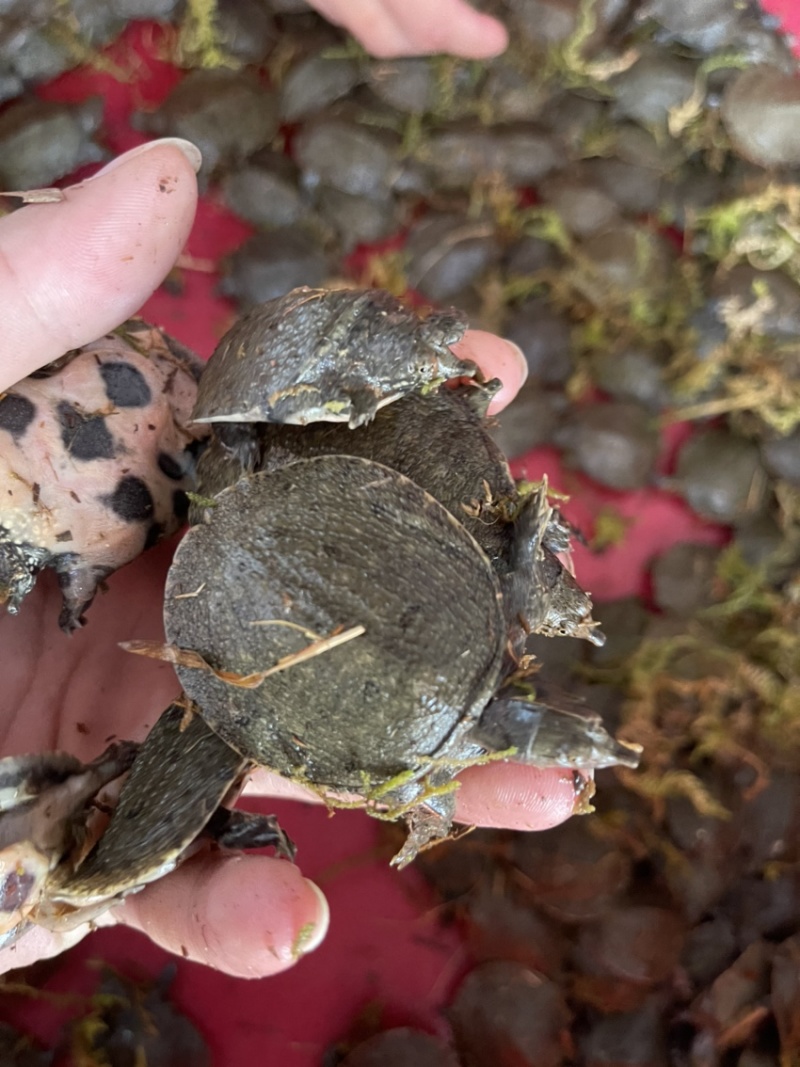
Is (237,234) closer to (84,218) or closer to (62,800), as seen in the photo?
(84,218)

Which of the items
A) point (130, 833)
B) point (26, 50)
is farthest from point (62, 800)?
point (26, 50)

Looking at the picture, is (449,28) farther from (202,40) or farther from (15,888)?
(15,888)

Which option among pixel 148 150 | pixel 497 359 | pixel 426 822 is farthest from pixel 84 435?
pixel 497 359

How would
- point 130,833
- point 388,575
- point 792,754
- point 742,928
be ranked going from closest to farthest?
point 388,575 < point 130,833 < point 742,928 < point 792,754

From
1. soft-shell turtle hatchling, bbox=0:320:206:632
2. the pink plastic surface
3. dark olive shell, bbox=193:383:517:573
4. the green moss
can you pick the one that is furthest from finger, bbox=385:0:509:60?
dark olive shell, bbox=193:383:517:573

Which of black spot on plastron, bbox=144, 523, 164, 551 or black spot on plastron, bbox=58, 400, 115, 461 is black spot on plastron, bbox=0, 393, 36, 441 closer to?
black spot on plastron, bbox=58, 400, 115, 461

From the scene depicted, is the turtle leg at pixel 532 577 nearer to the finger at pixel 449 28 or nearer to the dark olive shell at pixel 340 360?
the dark olive shell at pixel 340 360
